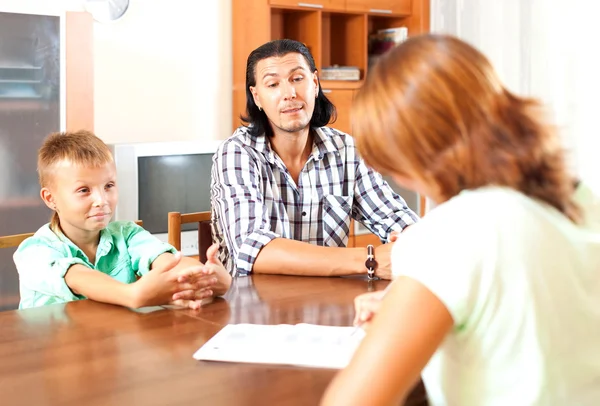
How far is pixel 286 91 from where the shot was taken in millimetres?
2445

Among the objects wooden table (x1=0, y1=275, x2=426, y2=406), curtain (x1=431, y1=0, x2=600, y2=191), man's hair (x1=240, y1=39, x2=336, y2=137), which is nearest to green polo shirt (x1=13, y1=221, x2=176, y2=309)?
wooden table (x1=0, y1=275, x2=426, y2=406)

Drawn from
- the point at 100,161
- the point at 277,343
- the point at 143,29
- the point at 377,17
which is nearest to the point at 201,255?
the point at 100,161

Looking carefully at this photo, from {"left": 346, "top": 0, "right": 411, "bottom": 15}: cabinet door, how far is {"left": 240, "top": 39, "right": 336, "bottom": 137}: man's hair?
8.18 ft

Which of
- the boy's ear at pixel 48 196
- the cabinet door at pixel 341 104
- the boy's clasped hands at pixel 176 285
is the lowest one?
the boy's clasped hands at pixel 176 285

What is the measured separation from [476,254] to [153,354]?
2.18ft

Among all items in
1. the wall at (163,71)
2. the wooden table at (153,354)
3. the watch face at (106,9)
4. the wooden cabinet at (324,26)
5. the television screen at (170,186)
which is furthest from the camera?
the wooden cabinet at (324,26)

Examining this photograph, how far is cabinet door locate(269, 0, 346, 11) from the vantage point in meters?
4.63

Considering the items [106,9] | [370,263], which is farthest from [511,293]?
[106,9]

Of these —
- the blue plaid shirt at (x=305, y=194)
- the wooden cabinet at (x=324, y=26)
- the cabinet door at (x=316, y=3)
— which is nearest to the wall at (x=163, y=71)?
the wooden cabinet at (x=324, y=26)

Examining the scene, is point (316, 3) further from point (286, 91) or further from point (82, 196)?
point (82, 196)

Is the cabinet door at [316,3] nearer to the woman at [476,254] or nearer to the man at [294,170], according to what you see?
the man at [294,170]

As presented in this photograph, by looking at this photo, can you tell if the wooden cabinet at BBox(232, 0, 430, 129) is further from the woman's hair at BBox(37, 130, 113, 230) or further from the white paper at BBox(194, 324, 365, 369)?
the white paper at BBox(194, 324, 365, 369)

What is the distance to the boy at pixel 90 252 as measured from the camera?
1667mm

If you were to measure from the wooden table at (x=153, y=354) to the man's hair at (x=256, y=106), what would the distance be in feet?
2.57
